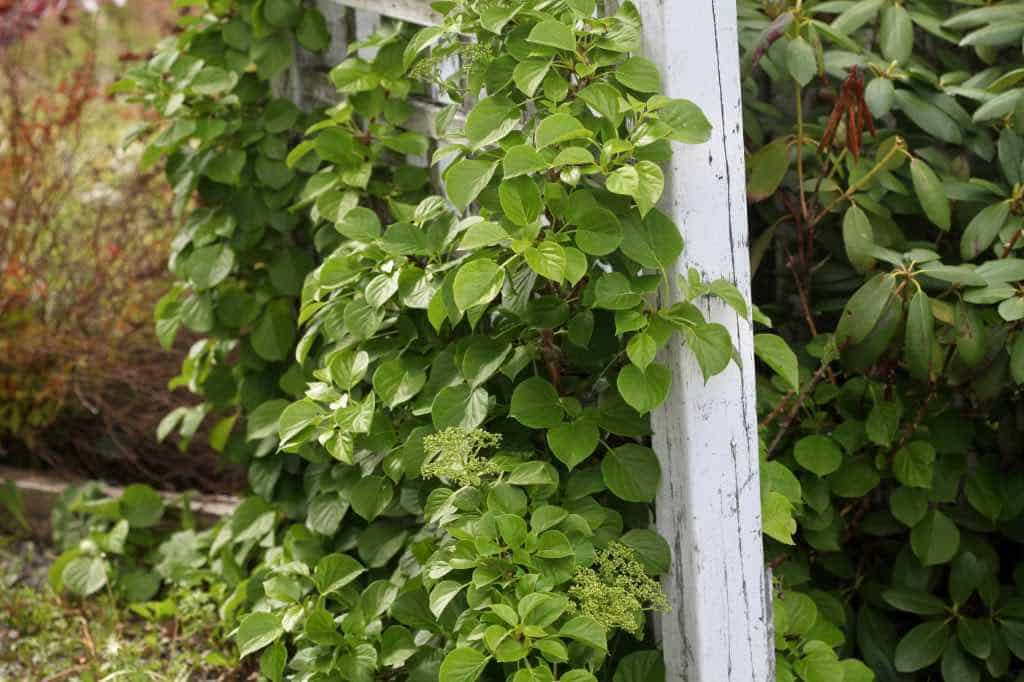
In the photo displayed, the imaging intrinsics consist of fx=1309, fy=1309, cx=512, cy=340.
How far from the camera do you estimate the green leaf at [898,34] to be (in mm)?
2623

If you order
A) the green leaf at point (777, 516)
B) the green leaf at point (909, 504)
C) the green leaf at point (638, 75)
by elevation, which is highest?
the green leaf at point (638, 75)

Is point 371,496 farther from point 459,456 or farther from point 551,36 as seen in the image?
point 551,36

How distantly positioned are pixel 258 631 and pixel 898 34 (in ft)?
5.66

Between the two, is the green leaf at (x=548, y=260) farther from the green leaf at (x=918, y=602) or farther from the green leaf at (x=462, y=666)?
the green leaf at (x=918, y=602)

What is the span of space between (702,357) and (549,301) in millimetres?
290

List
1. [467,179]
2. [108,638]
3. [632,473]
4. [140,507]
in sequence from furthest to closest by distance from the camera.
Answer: [140,507] → [108,638] → [632,473] → [467,179]

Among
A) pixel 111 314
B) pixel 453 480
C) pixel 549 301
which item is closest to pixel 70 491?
pixel 111 314

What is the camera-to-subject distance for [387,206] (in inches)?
109

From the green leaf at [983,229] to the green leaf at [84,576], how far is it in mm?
2187

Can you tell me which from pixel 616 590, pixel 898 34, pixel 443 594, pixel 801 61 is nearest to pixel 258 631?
pixel 443 594

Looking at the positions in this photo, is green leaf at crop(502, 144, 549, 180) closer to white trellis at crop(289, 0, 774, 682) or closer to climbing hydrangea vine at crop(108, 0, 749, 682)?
climbing hydrangea vine at crop(108, 0, 749, 682)

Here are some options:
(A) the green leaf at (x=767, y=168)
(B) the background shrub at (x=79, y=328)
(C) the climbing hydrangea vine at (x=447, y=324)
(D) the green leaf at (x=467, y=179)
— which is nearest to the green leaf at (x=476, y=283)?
(C) the climbing hydrangea vine at (x=447, y=324)

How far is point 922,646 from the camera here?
263cm

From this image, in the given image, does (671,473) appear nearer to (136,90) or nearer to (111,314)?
(136,90)
